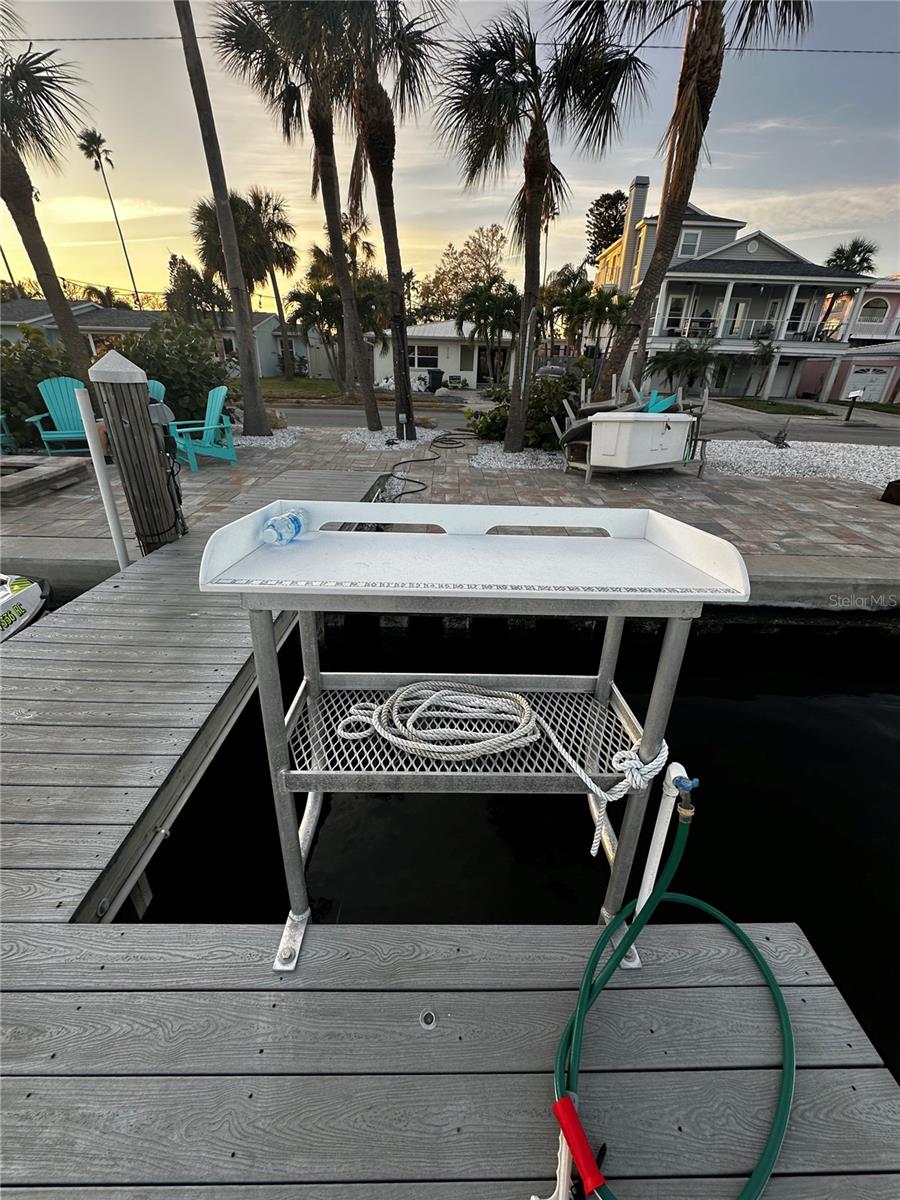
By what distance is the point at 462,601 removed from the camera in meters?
1.21

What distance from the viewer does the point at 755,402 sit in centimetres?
1942

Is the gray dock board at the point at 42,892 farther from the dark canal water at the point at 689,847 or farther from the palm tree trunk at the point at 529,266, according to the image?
the palm tree trunk at the point at 529,266

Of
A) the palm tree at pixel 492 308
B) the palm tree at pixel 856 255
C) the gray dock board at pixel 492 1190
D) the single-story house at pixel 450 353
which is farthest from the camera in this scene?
the palm tree at pixel 856 255

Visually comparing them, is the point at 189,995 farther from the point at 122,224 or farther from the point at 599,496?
the point at 122,224

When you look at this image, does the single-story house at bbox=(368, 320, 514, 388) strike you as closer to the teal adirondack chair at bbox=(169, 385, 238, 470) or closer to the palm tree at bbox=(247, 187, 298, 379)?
the palm tree at bbox=(247, 187, 298, 379)

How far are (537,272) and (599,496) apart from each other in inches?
146

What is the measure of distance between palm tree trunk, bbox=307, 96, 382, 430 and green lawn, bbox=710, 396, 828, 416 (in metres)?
14.1

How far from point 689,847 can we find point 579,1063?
178 cm

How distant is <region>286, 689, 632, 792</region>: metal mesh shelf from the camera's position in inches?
53.0

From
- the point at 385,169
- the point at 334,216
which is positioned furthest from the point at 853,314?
the point at 334,216

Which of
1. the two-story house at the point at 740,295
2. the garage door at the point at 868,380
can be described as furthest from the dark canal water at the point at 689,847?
the garage door at the point at 868,380

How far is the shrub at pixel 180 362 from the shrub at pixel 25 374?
1.01 meters

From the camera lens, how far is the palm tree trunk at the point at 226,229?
708 cm

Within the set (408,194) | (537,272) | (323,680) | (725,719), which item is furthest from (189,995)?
(408,194)
